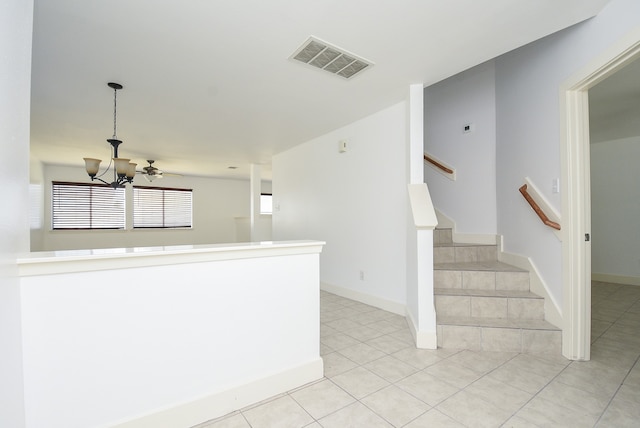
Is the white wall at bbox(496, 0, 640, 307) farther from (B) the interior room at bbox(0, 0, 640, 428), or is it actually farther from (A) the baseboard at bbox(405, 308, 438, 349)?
(A) the baseboard at bbox(405, 308, 438, 349)

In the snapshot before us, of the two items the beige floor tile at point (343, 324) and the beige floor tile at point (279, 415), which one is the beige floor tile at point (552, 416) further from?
the beige floor tile at point (343, 324)

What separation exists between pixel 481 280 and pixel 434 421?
165 centimetres

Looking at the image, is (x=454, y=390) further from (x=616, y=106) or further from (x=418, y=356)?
(x=616, y=106)

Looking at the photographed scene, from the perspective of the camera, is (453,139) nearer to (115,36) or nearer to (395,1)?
(395,1)

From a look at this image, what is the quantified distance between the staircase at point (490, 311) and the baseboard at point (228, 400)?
124 centimetres

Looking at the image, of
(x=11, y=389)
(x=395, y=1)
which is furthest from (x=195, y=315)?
(x=395, y=1)

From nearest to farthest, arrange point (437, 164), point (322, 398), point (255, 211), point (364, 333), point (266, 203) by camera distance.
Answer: point (322, 398), point (364, 333), point (437, 164), point (255, 211), point (266, 203)

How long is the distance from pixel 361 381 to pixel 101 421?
1415 millimetres

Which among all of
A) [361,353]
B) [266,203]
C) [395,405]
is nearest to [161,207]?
[266,203]

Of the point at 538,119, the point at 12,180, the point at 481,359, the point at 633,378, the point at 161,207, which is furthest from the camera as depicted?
the point at 161,207

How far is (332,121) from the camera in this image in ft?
12.5

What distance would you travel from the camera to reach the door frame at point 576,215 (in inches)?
83.4

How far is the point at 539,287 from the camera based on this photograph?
2559 millimetres

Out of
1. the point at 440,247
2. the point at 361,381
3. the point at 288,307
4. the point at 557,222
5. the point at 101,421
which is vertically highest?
the point at 557,222
